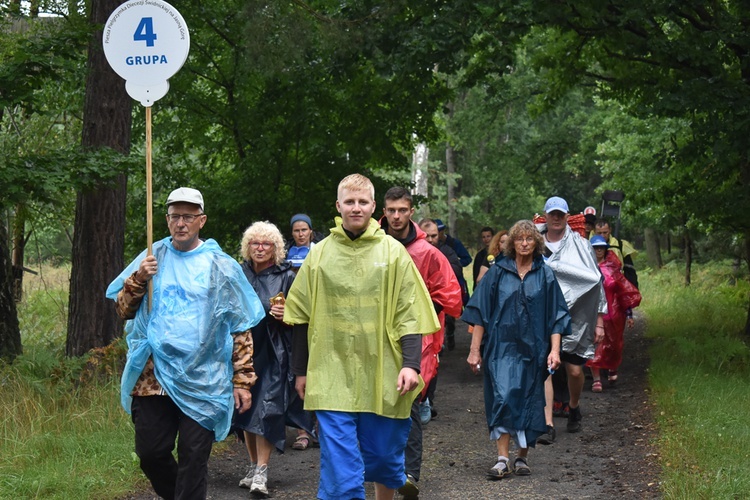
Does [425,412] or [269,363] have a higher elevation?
[269,363]

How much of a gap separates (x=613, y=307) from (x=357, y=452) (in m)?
7.71

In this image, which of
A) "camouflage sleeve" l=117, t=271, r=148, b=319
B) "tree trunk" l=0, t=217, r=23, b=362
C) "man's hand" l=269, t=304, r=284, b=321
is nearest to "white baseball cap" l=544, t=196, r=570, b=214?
"man's hand" l=269, t=304, r=284, b=321

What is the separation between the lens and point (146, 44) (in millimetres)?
6516

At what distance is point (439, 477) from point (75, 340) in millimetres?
4953

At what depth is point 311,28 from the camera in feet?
45.9

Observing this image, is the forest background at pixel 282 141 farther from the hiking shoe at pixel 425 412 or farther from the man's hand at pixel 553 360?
the hiking shoe at pixel 425 412

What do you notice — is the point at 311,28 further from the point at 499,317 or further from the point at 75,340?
the point at 499,317

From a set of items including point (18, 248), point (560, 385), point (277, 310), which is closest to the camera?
point (277, 310)

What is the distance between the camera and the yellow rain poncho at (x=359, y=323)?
5738 mm

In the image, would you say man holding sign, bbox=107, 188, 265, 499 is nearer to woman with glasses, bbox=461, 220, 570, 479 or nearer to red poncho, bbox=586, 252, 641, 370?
woman with glasses, bbox=461, 220, 570, 479

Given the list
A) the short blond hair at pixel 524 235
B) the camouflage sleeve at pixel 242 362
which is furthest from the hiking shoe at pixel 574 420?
the camouflage sleeve at pixel 242 362

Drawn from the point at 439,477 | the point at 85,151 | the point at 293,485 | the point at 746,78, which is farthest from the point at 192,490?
the point at 746,78

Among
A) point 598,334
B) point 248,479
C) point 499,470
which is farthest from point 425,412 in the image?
point 248,479

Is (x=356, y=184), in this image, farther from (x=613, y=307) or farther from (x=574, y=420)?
(x=613, y=307)
